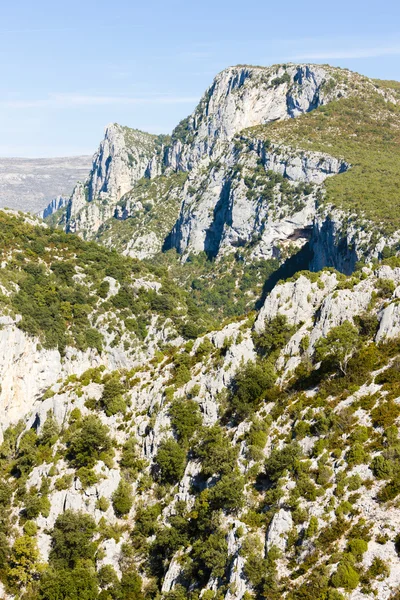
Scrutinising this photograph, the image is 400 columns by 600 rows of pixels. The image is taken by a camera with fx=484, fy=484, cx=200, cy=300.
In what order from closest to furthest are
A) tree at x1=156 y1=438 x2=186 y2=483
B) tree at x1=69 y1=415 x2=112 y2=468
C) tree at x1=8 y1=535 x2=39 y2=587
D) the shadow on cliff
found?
tree at x1=8 y1=535 x2=39 y2=587 < tree at x1=156 y1=438 x2=186 y2=483 < tree at x1=69 y1=415 x2=112 y2=468 < the shadow on cliff

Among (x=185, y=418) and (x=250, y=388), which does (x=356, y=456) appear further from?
(x=185, y=418)

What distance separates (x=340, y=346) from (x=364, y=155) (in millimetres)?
149197

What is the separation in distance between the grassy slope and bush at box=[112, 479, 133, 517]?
328 feet

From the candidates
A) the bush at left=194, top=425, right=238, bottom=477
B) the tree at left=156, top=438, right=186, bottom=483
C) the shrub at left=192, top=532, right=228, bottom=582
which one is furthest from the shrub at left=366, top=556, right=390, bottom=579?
the tree at left=156, top=438, right=186, bottom=483

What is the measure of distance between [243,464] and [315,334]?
15.6 meters

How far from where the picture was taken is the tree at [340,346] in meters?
43.9

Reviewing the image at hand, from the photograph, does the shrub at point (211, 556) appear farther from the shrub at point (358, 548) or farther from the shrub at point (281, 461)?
the shrub at point (358, 548)

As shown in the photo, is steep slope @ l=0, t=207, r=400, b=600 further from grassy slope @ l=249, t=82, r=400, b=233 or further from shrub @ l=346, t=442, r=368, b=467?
grassy slope @ l=249, t=82, r=400, b=233

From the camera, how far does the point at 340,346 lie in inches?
1735

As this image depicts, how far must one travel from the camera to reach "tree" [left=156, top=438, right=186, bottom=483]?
47000mm

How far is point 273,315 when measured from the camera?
180ft

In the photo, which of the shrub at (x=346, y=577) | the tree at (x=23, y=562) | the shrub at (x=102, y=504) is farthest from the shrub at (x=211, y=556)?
the tree at (x=23, y=562)

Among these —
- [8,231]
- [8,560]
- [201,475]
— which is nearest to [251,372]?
[201,475]

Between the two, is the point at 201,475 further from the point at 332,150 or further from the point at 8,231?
the point at 332,150
